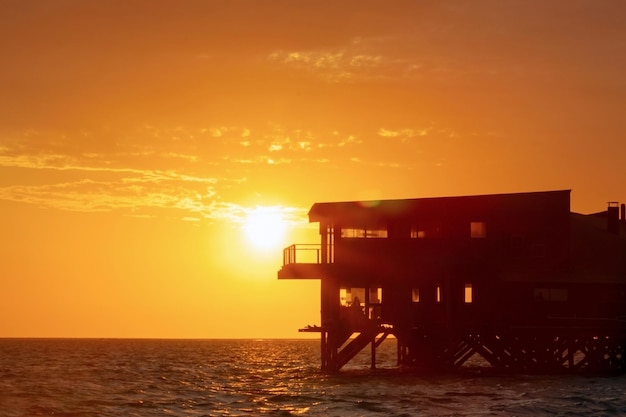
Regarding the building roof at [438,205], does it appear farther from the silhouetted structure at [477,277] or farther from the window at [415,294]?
the window at [415,294]

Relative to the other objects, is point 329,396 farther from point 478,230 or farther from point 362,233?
point 478,230

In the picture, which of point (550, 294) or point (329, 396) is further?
point (550, 294)

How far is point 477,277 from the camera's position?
6056 centimetres

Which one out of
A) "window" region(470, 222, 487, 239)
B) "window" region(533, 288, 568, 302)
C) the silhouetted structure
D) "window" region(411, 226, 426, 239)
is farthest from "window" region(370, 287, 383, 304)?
"window" region(533, 288, 568, 302)

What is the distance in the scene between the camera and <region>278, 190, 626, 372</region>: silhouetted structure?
2371 inches

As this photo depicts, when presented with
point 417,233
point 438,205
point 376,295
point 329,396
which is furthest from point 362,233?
point 329,396

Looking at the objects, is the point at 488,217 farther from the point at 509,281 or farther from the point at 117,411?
the point at 117,411

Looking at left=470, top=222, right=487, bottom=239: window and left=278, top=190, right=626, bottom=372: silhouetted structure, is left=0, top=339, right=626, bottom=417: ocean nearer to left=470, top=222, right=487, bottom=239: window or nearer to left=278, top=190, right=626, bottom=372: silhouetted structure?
left=278, top=190, right=626, bottom=372: silhouetted structure

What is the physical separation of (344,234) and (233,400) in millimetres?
14685

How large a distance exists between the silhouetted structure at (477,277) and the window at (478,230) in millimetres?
58

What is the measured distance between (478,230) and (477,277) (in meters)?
2.73

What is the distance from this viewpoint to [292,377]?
6812 cm

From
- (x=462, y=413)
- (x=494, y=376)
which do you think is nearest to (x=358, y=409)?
(x=462, y=413)

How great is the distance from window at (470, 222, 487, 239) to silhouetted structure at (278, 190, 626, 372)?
58mm
